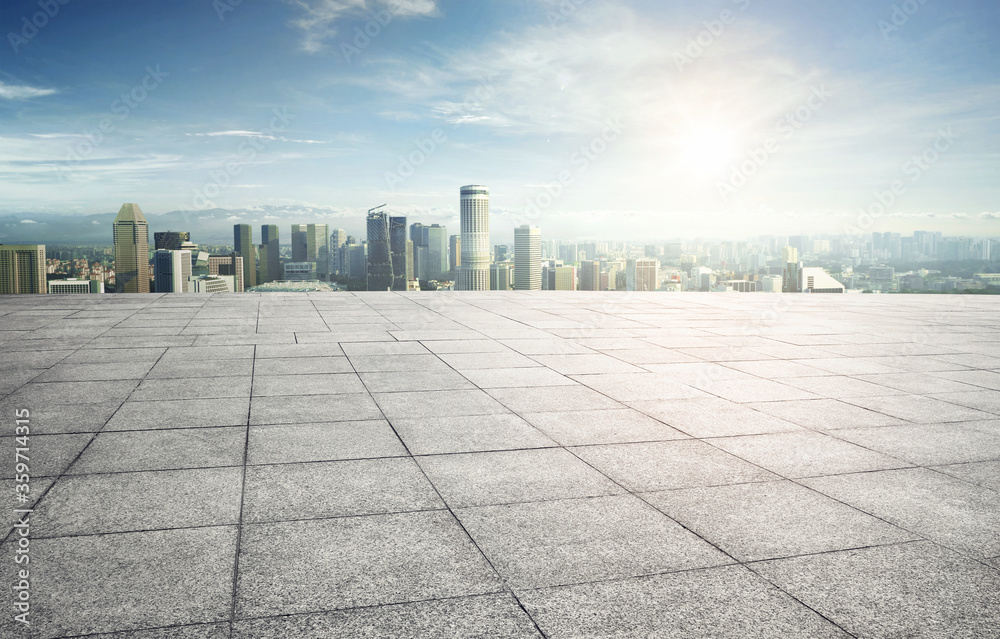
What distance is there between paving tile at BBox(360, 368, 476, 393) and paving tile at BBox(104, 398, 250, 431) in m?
1.59

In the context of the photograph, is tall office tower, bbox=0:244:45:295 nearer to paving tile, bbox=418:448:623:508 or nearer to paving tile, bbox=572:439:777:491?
paving tile, bbox=418:448:623:508

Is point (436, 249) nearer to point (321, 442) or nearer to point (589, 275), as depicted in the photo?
point (589, 275)

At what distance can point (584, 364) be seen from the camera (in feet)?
31.9

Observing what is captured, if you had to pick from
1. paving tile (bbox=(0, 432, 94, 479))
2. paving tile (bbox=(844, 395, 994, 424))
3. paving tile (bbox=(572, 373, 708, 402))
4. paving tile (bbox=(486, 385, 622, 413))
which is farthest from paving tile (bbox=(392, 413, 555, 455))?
paving tile (bbox=(844, 395, 994, 424))

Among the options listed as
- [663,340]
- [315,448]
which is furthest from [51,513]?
[663,340]

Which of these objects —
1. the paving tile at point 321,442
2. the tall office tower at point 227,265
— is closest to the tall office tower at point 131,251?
the tall office tower at point 227,265

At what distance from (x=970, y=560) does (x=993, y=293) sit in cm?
2709

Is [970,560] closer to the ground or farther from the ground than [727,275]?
closer to the ground

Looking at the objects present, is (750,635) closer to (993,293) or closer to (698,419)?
(698,419)

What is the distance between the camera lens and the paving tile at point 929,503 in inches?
159

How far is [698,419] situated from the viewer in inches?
263

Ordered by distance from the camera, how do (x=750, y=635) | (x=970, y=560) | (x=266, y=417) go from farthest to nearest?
(x=266, y=417)
(x=970, y=560)
(x=750, y=635)

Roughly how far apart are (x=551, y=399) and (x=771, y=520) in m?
3.52

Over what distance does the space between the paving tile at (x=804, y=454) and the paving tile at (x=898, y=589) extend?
52.7 inches
